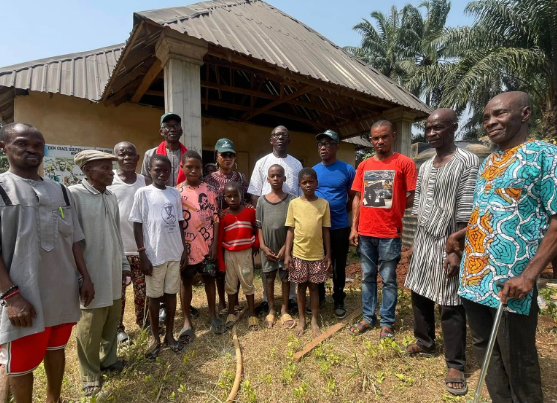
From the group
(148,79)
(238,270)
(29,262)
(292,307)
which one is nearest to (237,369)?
(238,270)

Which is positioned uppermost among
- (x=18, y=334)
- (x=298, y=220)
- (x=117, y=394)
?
(x=298, y=220)

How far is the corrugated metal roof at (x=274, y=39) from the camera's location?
163 inches

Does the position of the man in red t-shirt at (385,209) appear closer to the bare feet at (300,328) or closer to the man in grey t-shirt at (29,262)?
the bare feet at (300,328)

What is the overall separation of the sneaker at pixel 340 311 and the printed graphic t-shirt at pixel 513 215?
1.99 m

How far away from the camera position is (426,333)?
277 cm

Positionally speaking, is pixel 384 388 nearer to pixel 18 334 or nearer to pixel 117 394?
pixel 117 394

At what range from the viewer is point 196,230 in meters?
3.27

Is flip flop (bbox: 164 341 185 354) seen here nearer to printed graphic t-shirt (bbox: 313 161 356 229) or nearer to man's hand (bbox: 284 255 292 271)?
man's hand (bbox: 284 255 292 271)

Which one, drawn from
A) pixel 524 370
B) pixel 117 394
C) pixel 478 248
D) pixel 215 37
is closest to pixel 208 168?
pixel 215 37

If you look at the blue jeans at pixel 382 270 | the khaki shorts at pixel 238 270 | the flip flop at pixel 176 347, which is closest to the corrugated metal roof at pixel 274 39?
the khaki shorts at pixel 238 270

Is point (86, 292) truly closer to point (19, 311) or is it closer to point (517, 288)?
point (19, 311)

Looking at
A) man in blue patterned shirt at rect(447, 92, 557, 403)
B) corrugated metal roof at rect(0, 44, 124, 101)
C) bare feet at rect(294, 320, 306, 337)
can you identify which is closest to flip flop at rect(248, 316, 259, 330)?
bare feet at rect(294, 320, 306, 337)

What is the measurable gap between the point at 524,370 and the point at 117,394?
2.70 metres

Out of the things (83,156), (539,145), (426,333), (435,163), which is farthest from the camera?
(426,333)
